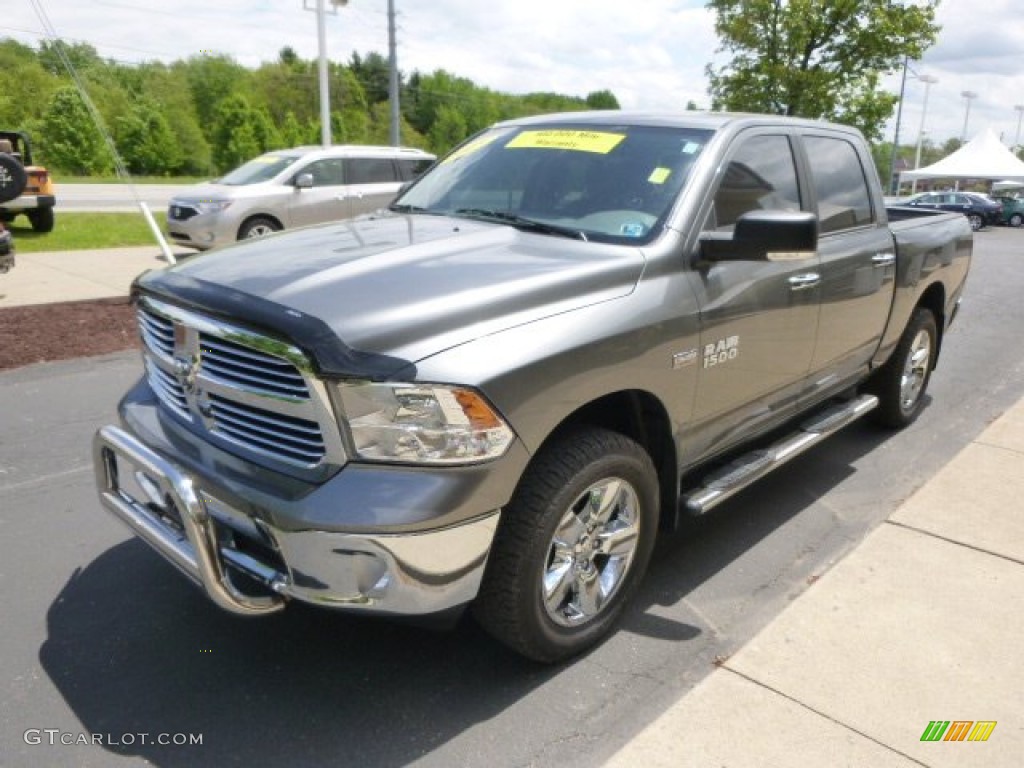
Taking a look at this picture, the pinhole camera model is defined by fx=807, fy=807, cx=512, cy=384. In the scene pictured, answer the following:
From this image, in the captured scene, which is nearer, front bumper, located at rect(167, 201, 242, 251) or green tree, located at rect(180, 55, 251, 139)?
A: front bumper, located at rect(167, 201, 242, 251)

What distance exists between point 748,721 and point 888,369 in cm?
325

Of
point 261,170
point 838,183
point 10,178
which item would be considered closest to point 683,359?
point 838,183

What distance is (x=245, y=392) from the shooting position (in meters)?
2.40

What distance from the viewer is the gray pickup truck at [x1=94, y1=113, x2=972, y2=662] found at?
7.28 feet

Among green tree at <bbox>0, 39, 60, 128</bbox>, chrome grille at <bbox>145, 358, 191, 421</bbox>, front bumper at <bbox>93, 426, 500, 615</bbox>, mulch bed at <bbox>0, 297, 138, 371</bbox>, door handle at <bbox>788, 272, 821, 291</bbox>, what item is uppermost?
green tree at <bbox>0, 39, 60, 128</bbox>

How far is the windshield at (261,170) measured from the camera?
12641 mm

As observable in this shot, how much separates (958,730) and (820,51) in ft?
76.2

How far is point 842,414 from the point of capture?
434cm

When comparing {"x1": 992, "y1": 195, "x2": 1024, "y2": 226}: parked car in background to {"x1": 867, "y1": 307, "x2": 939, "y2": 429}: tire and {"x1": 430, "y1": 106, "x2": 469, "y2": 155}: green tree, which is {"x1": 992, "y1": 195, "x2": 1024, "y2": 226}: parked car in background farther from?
{"x1": 430, "y1": 106, "x2": 469, "y2": 155}: green tree

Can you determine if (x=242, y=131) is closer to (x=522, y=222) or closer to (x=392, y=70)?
(x=392, y=70)

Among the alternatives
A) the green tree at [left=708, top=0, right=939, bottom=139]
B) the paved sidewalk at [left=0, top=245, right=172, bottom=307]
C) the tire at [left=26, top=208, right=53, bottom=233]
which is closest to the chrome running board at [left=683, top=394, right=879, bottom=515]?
the paved sidewalk at [left=0, top=245, right=172, bottom=307]

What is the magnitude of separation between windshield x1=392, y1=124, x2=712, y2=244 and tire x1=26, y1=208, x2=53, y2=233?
498 inches

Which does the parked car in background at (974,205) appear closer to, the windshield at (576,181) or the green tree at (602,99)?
the windshield at (576,181)

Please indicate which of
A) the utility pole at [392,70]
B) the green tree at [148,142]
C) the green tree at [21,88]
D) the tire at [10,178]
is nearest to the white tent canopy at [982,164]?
the utility pole at [392,70]
